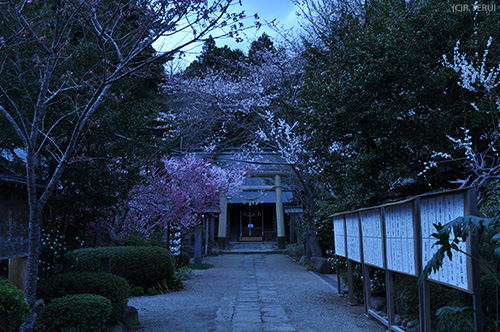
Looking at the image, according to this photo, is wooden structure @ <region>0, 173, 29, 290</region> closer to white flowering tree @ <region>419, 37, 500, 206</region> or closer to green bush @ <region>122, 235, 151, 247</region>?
green bush @ <region>122, 235, 151, 247</region>

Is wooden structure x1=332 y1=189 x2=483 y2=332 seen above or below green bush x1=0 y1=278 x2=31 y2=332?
above

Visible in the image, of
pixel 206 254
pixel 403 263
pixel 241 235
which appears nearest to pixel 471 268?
pixel 403 263

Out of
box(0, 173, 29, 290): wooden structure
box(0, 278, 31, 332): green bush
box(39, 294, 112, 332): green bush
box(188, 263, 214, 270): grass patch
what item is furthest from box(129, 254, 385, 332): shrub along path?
box(188, 263, 214, 270): grass patch

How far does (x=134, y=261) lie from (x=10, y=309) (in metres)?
6.92

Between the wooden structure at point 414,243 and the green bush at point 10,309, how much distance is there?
4326mm

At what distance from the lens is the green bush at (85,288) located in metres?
6.70

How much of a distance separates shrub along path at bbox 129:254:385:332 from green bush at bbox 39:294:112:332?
167cm

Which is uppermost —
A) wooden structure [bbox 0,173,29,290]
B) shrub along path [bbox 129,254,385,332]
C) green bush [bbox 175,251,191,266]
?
wooden structure [bbox 0,173,29,290]

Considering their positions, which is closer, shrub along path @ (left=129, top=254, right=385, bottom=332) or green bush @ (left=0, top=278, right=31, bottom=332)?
green bush @ (left=0, top=278, right=31, bottom=332)

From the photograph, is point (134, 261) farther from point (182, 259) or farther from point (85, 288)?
point (182, 259)

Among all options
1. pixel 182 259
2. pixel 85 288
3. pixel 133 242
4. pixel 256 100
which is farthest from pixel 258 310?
pixel 256 100

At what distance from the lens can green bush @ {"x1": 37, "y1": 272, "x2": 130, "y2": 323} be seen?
22.0ft

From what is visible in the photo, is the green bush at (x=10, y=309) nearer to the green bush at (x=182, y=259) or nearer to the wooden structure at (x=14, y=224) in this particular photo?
the wooden structure at (x=14, y=224)

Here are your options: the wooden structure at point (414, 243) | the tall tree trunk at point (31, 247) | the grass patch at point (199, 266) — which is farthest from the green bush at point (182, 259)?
the tall tree trunk at point (31, 247)
